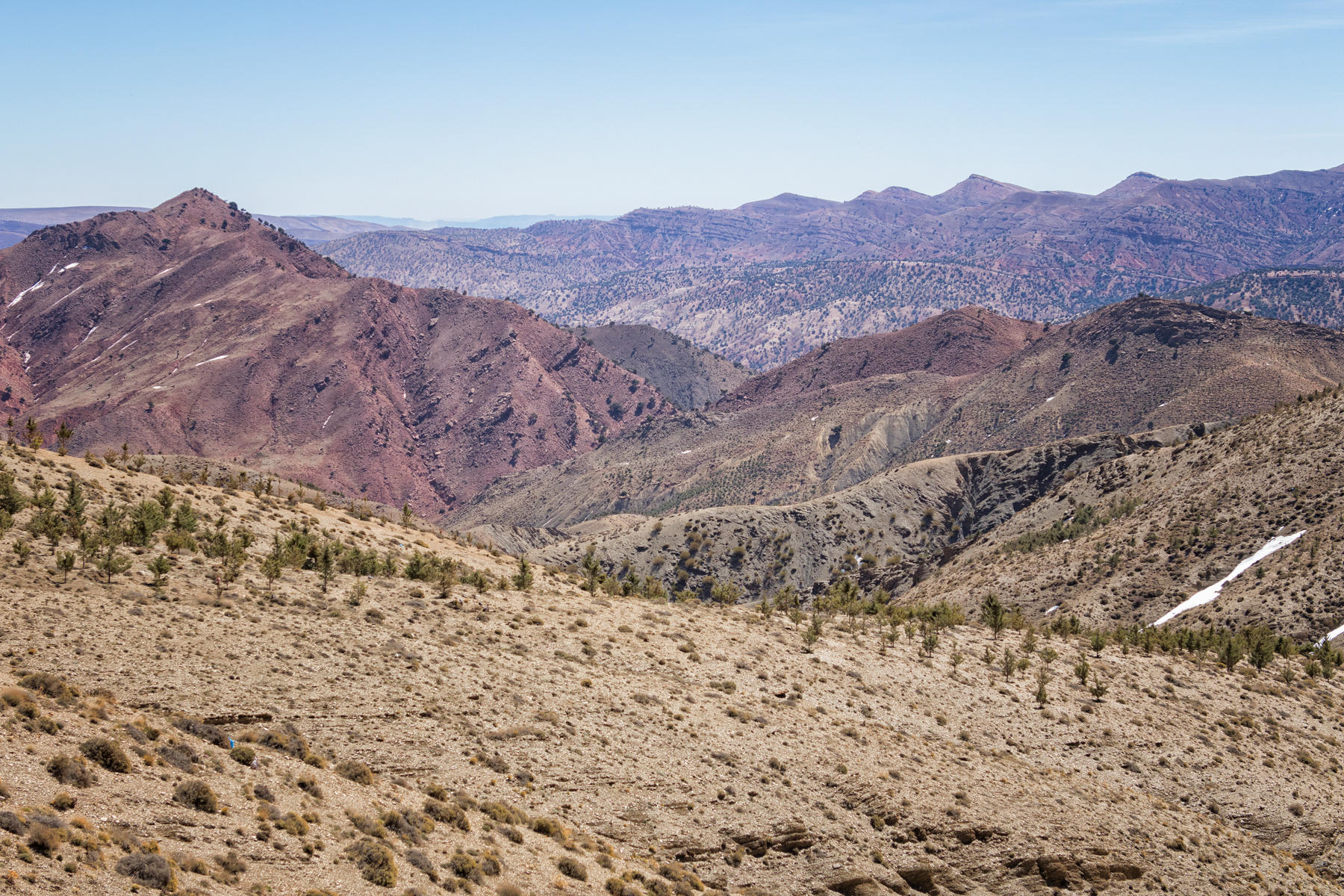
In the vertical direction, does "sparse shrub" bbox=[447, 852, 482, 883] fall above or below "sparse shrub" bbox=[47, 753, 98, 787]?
below

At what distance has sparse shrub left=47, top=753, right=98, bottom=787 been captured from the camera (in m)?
14.8

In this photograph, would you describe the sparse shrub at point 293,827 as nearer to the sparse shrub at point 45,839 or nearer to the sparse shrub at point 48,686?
the sparse shrub at point 45,839

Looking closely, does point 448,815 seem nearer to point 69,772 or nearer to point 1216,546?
point 69,772

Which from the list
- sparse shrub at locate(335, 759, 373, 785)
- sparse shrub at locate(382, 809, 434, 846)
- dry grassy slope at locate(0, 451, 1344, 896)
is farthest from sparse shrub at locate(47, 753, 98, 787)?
sparse shrub at locate(382, 809, 434, 846)

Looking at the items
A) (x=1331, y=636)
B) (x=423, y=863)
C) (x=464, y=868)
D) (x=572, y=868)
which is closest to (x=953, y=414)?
(x=1331, y=636)

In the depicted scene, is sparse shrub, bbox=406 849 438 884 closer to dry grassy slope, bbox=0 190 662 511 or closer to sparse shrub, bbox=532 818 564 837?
sparse shrub, bbox=532 818 564 837

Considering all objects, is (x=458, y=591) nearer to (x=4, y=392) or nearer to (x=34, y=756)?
(x=34, y=756)

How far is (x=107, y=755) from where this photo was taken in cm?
1577

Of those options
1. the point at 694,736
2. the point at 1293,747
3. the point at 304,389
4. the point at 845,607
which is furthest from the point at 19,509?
the point at 304,389

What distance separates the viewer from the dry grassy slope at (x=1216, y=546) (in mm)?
49031

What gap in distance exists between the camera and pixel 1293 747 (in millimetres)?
32719

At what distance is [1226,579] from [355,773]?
5406cm

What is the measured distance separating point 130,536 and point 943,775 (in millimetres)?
26368

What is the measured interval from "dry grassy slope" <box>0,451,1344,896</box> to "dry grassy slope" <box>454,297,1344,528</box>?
9245cm
